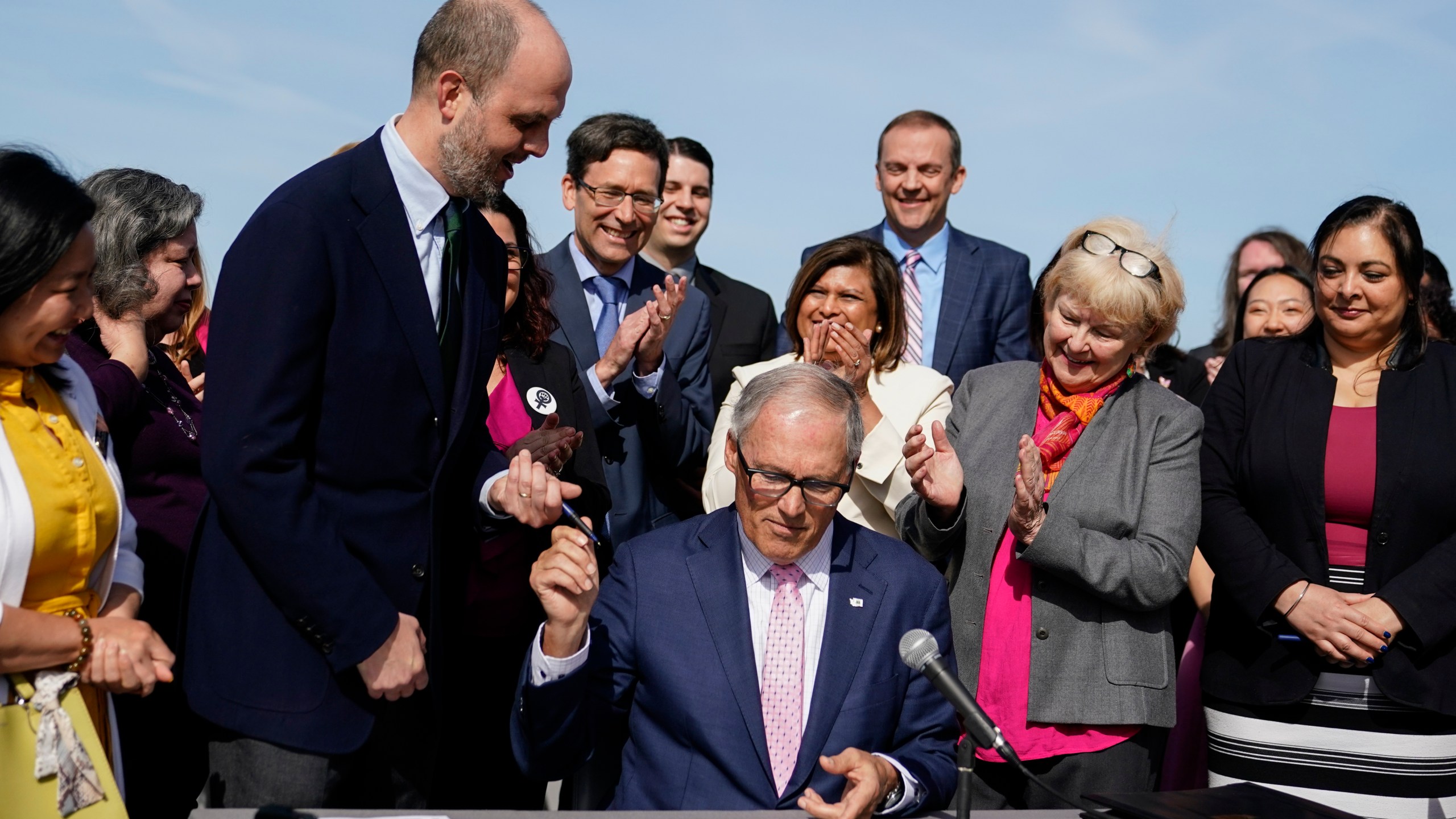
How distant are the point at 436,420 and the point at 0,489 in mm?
842

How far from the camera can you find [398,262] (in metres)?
2.75

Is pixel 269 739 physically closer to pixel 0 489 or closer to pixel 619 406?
pixel 0 489

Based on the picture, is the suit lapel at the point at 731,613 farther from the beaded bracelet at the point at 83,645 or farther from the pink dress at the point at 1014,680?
the beaded bracelet at the point at 83,645

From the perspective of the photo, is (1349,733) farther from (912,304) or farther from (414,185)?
(414,185)

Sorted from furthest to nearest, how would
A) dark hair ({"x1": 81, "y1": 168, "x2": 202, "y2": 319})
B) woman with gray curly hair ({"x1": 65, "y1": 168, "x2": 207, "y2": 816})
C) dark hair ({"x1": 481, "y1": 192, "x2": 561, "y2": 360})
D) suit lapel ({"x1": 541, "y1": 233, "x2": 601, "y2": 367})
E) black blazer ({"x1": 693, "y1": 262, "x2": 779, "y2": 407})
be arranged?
black blazer ({"x1": 693, "y1": 262, "x2": 779, "y2": 407}) < suit lapel ({"x1": 541, "y1": 233, "x2": 601, "y2": 367}) < dark hair ({"x1": 481, "y1": 192, "x2": 561, "y2": 360}) < dark hair ({"x1": 81, "y1": 168, "x2": 202, "y2": 319}) < woman with gray curly hair ({"x1": 65, "y1": 168, "x2": 207, "y2": 816})

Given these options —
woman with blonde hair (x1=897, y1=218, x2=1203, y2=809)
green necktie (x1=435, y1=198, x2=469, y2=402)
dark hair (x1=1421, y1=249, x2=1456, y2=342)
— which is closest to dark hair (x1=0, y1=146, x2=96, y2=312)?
green necktie (x1=435, y1=198, x2=469, y2=402)

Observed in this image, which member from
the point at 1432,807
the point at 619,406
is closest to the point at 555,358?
the point at 619,406

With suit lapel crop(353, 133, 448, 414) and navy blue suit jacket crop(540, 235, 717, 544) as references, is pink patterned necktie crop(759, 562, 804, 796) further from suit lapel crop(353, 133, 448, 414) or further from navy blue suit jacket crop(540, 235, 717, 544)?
navy blue suit jacket crop(540, 235, 717, 544)

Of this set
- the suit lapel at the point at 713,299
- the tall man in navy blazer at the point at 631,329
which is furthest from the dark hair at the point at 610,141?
the suit lapel at the point at 713,299

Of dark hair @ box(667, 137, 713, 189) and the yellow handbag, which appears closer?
the yellow handbag

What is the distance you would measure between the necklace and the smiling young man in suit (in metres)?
2.53

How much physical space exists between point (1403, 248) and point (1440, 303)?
182 cm

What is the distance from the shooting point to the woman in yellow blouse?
2.44 meters

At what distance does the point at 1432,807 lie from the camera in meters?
3.63
